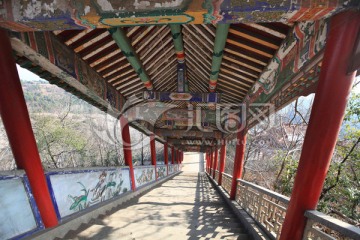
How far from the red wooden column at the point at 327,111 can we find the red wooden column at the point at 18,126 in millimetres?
3637

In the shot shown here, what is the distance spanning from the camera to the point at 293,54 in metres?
3.44

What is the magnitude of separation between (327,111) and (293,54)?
132 centimetres

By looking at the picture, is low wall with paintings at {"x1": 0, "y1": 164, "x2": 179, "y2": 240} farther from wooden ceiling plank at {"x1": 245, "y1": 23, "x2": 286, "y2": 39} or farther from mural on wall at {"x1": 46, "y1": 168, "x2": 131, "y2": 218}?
wooden ceiling plank at {"x1": 245, "y1": 23, "x2": 286, "y2": 39}

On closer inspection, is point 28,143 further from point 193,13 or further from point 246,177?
point 246,177

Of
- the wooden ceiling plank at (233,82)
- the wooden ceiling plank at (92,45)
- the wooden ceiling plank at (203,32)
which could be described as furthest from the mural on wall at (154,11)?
the wooden ceiling plank at (233,82)

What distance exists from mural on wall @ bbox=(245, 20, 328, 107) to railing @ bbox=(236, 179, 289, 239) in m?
2.03

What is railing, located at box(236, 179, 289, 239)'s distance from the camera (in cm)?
404

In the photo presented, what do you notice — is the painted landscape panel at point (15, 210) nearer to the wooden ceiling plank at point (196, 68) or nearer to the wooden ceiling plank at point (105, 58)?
the wooden ceiling plank at point (105, 58)

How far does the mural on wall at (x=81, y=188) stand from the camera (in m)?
4.24

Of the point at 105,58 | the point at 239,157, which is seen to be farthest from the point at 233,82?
the point at 105,58

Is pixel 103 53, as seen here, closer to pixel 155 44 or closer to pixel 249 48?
pixel 155 44

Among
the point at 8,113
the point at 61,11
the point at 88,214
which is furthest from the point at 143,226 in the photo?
the point at 61,11

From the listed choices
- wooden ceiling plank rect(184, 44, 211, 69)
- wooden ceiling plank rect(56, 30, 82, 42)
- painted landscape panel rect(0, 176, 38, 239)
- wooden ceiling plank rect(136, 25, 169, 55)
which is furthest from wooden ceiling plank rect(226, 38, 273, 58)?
painted landscape panel rect(0, 176, 38, 239)

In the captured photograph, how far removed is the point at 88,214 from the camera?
515cm
